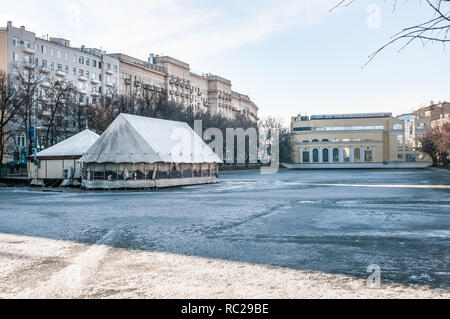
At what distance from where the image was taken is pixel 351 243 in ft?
30.1

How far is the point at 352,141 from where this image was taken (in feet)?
385

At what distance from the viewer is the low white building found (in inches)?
1389

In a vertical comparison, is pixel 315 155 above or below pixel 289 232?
above

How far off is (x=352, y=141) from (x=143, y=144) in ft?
306

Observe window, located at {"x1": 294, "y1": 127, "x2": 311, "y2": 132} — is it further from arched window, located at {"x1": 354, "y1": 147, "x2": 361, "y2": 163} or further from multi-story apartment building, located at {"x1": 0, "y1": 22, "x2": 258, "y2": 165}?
multi-story apartment building, located at {"x1": 0, "y1": 22, "x2": 258, "y2": 165}

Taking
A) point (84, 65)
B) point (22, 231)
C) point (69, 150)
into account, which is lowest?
point (22, 231)

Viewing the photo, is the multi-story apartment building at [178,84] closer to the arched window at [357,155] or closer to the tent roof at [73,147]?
the arched window at [357,155]

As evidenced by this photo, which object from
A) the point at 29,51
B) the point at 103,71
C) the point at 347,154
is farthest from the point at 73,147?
the point at 347,154

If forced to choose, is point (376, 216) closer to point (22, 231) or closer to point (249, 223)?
point (249, 223)

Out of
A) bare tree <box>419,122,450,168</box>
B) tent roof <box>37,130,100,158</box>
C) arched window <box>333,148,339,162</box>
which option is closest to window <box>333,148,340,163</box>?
arched window <box>333,148,339,162</box>

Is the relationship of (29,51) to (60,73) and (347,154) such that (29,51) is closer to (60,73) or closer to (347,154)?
(60,73)

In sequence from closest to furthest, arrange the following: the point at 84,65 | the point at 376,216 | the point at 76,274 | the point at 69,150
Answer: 1. the point at 76,274
2. the point at 376,216
3. the point at 69,150
4. the point at 84,65
